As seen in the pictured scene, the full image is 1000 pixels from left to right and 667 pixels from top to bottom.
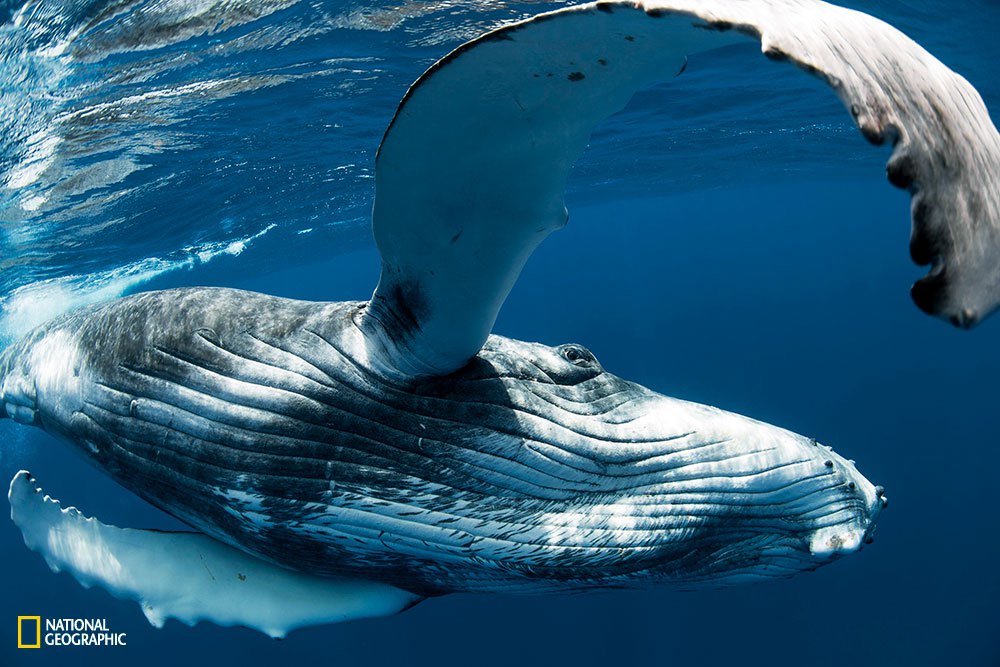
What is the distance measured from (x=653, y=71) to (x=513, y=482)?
173 centimetres

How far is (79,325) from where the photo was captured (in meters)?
3.54

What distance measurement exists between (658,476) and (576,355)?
0.67 metres

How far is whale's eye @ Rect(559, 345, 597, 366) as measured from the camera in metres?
3.05

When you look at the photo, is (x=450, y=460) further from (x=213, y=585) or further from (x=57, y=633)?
(x=57, y=633)

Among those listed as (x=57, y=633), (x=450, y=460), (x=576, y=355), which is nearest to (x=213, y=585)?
(x=450, y=460)

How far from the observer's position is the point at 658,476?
2.85 m

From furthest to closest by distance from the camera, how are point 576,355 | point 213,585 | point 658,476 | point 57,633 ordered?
point 57,633 < point 213,585 < point 576,355 < point 658,476

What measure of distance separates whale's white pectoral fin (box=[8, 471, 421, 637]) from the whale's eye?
62.8 inches

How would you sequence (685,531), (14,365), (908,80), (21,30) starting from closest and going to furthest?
(908,80)
(685,531)
(14,365)
(21,30)

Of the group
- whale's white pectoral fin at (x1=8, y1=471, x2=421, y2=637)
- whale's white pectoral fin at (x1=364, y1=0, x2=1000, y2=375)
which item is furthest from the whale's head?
whale's white pectoral fin at (x1=8, y1=471, x2=421, y2=637)

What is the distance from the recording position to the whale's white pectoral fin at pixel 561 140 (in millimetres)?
1100

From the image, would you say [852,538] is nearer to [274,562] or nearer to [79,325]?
[274,562]

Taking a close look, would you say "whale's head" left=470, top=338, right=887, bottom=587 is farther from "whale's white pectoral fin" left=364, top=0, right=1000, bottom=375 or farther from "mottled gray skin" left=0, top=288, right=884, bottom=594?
"whale's white pectoral fin" left=364, top=0, right=1000, bottom=375

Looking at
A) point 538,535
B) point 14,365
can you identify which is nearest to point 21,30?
point 14,365
